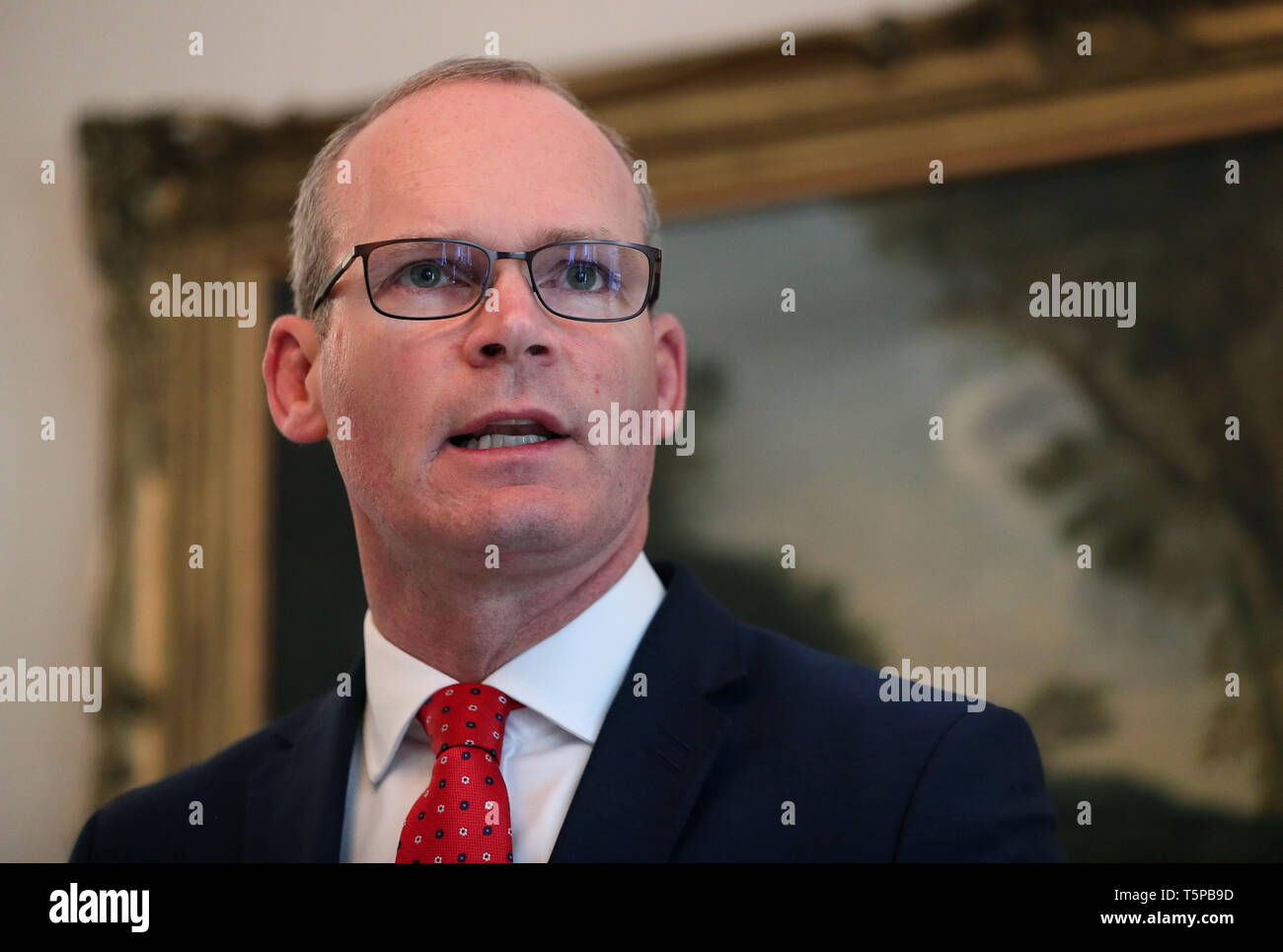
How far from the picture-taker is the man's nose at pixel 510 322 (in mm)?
1243

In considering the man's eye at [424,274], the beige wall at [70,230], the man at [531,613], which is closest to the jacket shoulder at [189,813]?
the man at [531,613]

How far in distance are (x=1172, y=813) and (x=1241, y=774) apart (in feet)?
0.38

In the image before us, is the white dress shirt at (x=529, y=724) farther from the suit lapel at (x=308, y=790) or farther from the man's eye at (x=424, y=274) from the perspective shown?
the man's eye at (x=424, y=274)

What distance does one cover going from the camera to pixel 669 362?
153 cm

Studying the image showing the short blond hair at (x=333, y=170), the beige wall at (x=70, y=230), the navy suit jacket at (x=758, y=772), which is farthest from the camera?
the beige wall at (x=70, y=230)

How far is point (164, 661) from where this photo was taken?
249 centimetres

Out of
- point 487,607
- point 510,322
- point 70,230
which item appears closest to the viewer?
point 510,322

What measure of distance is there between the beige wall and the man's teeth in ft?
4.74

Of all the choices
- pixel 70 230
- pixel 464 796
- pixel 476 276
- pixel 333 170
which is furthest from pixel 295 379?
pixel 70 230

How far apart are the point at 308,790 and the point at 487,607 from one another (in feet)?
0.96

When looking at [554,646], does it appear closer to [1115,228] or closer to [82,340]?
[1115,228]

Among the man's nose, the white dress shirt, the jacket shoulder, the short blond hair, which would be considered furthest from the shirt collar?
the short blond hair

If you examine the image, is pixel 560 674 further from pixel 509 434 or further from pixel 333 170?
pixel 333 170
